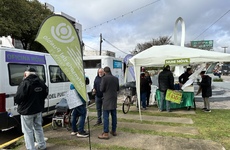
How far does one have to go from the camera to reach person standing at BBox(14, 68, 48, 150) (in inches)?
157

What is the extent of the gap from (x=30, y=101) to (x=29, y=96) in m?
0.10

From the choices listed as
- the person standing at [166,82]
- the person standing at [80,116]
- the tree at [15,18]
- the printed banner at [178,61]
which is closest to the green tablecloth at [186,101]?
the person standing at [166,82]

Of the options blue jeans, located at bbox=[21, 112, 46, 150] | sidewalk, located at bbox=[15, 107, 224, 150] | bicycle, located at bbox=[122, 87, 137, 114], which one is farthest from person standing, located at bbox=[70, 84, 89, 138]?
bicycle, located at bbox=[122, 87, 137, 114]

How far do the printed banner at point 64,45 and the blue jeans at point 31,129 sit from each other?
3.60 ft

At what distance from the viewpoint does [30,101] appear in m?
4.05

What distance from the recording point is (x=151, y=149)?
450cm

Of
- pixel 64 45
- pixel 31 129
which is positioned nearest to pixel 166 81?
pixel 64 45

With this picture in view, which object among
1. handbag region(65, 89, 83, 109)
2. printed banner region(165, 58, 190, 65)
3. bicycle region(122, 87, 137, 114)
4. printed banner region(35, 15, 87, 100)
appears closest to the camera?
printed banner region(35, 15, 87, 100)

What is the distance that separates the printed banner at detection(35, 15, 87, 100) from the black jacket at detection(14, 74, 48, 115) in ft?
2.11

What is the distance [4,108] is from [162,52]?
5.82 meters

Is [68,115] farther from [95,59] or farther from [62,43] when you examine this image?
[95,59]

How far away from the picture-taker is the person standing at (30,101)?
398 cm

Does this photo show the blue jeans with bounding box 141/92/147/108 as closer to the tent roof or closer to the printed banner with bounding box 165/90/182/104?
the printed banner with bounding box 165/90/182/104

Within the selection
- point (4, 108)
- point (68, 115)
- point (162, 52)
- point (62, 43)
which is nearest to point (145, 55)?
point (162, 52)
